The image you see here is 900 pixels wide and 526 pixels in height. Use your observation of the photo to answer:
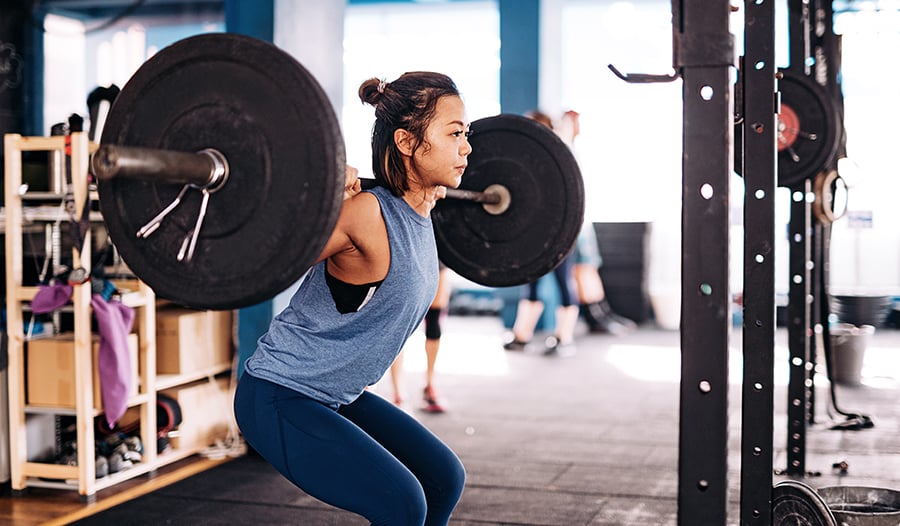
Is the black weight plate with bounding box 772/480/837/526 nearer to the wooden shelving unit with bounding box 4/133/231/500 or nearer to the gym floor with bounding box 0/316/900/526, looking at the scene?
the gym floor with bounding box 0/316/900/526

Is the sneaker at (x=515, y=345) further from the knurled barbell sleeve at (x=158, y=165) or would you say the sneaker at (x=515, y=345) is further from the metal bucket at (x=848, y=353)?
the knurled barbell sleeve at (x=158, y=165)

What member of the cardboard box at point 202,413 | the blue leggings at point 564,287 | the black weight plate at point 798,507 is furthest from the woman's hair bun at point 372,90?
the blue leggings at point 564,287

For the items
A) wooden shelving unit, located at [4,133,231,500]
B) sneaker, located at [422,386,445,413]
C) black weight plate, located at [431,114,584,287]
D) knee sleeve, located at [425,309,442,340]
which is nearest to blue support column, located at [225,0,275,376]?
wooden shelving unit, located at [4,133,231,500]

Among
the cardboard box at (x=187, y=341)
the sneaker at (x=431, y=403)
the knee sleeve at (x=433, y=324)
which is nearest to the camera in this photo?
the cardboard box at (x=187, y=341)

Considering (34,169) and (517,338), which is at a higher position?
(34,169)

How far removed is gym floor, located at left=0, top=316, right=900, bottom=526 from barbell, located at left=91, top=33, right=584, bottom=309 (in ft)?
5.89

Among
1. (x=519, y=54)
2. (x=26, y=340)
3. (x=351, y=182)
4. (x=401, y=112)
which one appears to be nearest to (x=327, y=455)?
(x=351, y=182)

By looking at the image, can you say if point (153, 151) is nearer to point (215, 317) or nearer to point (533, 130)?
point (533, 130)

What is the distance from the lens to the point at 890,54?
8.02 m

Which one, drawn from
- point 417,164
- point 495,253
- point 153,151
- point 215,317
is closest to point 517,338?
point 215,317

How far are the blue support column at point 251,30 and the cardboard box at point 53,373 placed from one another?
2.01 feet

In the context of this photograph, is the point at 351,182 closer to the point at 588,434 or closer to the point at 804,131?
the point at 804,131

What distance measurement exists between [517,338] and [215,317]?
138 inches

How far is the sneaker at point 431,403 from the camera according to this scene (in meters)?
4.86
